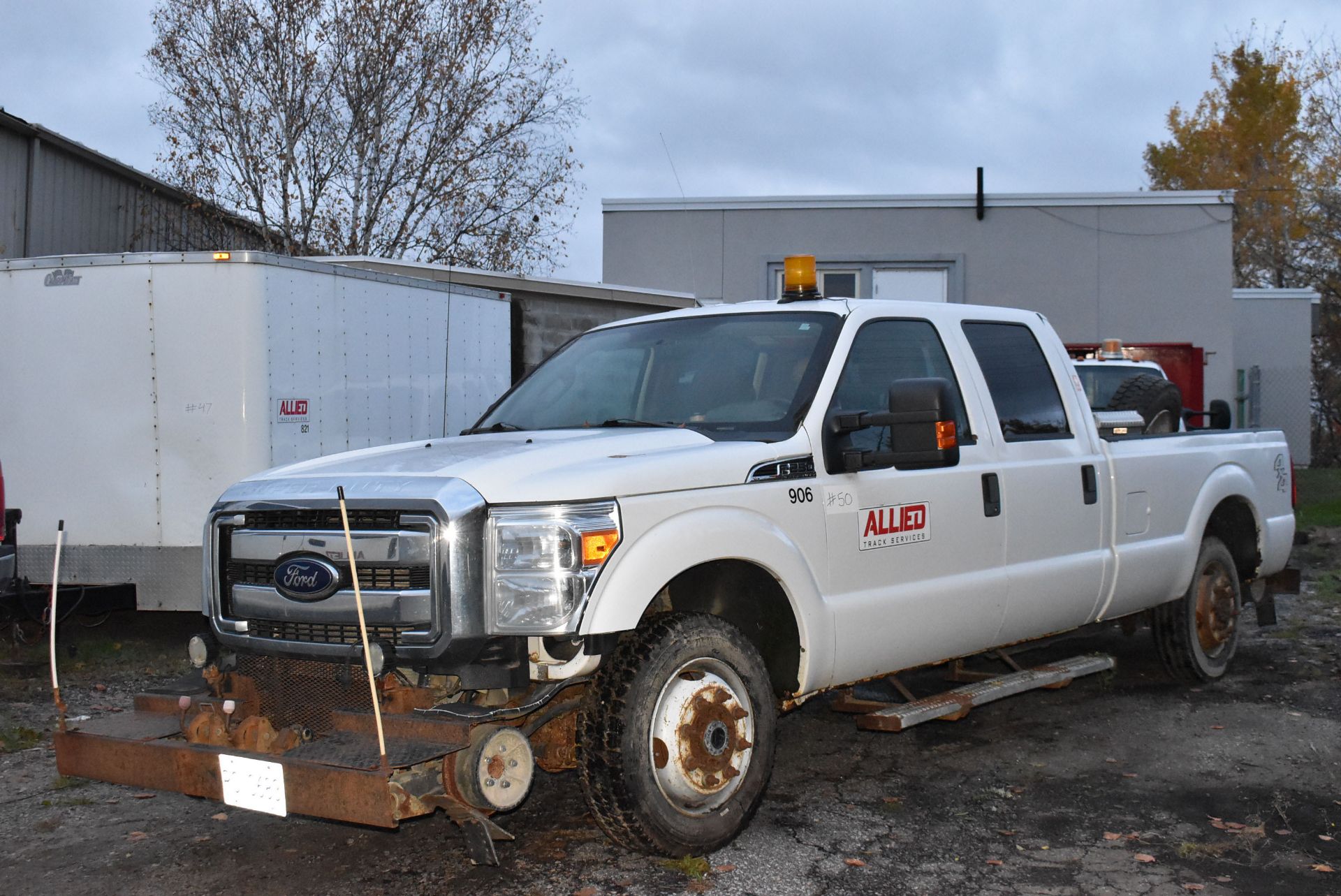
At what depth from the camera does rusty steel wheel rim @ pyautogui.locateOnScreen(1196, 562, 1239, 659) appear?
7359 millimetres

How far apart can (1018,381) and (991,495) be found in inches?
30.6

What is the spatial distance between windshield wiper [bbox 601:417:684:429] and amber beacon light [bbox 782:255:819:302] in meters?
0.92

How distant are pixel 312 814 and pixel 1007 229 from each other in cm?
1663

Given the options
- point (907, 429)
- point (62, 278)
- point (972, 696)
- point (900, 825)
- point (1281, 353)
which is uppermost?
point (1281, 353)

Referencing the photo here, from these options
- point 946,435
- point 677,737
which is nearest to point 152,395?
point 677,737

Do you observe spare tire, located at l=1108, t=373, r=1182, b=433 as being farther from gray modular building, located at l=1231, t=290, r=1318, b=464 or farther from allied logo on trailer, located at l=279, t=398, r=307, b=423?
gray modular building, located at l=1231, t=290, r=1318, b=464

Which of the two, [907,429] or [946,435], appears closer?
[907,429]

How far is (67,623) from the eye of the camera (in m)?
9.74

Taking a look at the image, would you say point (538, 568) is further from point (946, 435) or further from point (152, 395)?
point (152, 395)

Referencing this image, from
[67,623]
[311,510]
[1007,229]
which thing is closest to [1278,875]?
[311,510]

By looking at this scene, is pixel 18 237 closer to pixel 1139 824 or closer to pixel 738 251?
pixel 738 251

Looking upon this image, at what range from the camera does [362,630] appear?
3.75 meters

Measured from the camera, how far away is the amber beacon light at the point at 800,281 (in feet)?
18.4

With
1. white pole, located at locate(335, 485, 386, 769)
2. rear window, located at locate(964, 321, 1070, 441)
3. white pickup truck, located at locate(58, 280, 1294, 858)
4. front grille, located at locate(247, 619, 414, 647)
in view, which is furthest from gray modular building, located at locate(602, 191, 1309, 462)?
white pole, located at locate(335, 485, 386, 769)
